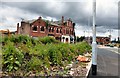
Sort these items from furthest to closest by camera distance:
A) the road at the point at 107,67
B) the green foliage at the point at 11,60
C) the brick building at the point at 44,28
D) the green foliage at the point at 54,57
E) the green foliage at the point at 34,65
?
the brick building at the point at 44,28 < the road at the point at 107,67 < the green foliage at the point at 54,57 < the green foliage at the point at 34,65 < the green foliage at the point at 11,60

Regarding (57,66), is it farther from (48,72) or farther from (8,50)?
(8,50)

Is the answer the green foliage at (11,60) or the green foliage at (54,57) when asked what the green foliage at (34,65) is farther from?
the green foliage at (54,57)

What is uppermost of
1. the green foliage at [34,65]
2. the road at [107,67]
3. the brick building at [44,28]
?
the brick building at [44,28]

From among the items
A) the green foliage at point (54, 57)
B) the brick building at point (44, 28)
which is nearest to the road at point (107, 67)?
the green foliage at point (54, 57)

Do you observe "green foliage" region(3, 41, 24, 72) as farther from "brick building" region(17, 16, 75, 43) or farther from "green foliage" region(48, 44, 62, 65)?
"brick building" region(17, 16, 75, 43)

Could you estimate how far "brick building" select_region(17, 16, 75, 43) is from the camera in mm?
53531

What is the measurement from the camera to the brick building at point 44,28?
53.5 meters

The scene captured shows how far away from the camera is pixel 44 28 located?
57250 mm

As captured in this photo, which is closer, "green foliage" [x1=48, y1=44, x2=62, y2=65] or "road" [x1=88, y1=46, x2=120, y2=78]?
"green foliage" [x1=48, y1=44, x2=62, y2=65]

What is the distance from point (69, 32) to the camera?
72500 mm

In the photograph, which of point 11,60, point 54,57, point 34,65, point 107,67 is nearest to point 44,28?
point 107,67

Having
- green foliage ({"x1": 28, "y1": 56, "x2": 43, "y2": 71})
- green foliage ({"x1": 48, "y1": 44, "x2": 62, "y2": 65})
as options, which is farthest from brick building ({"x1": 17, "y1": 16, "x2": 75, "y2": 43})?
green foliage ({"x1": 28, "y1": 56, "x2": 43, "y2": 71})

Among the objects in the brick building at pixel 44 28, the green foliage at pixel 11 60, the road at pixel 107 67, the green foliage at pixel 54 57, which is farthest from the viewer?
the brick building at pixel 44 28

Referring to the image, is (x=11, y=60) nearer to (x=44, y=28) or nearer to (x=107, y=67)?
(x=107, y=67)
